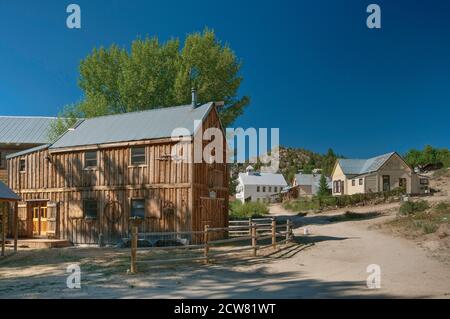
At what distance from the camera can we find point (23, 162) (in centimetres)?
2991

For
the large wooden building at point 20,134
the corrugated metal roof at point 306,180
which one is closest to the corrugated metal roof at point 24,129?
the large wooden building at point 20,134

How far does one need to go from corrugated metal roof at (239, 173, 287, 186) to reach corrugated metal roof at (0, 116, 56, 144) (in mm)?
55402

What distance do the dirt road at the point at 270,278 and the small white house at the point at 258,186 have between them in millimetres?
69472

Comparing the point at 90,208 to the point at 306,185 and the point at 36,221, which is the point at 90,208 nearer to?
the point at 36,221

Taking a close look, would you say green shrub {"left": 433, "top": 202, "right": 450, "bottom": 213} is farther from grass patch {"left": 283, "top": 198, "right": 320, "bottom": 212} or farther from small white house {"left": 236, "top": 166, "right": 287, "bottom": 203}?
small white house {"left": 236, "top": 166, "right": 287, "bottom": 203}

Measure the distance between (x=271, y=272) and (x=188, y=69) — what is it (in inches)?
989

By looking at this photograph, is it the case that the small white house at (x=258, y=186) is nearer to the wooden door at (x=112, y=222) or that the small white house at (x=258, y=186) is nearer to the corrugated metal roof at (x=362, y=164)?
the corrugated metal roof at (x=362, y=164)

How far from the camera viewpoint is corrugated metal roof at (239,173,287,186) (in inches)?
3617

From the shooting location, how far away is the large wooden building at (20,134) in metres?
35.0

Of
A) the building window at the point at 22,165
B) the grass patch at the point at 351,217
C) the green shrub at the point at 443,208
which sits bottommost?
the grass patch at the point at 351,217

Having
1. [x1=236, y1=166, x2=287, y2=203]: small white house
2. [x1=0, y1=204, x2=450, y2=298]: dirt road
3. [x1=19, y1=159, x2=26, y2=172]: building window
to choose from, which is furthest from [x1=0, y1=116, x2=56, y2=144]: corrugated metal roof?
[x1=236, y1=166, x2=287, y2=203]: small white house

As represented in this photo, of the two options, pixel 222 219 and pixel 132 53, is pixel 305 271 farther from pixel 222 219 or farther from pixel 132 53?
pixel 132 53

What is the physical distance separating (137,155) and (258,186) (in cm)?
6661

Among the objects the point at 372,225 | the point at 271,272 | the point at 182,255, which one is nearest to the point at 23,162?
the point at 182,255
